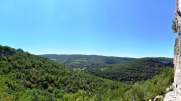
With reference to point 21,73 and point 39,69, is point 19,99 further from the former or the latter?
point 39,69

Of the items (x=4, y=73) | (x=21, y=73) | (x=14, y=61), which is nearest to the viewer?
(x=4, y=73)

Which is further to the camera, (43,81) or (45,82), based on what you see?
(43,81)

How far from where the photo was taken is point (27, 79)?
91.9m

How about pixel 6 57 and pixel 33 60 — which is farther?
pixel 33 60

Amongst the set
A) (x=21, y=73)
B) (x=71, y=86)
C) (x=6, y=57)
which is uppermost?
(x=6, y=57)

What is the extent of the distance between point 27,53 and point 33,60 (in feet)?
39.4

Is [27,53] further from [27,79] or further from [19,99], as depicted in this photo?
[19,99]

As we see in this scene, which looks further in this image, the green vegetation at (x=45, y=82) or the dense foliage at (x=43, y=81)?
the dense foliage at (x=43, y=81)

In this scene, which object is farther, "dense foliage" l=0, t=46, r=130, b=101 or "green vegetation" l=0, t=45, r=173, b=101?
"dense foliage" l=0, t=46, r=130, b=101

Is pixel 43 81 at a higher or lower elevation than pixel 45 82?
higher

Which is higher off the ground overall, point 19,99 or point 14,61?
point 14,61

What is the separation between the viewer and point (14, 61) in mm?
100375

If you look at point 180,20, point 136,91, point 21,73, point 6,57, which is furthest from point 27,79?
point 180,20

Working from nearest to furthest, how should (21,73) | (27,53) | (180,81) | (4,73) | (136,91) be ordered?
(180,81) → (136,91) → (4,73) → (21,73) → (27,53)
